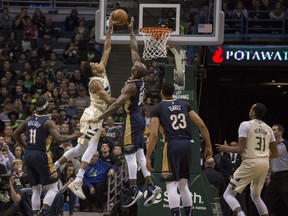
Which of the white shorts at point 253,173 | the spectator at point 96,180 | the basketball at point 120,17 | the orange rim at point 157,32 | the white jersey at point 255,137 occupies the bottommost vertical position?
the spectator at point 96,180

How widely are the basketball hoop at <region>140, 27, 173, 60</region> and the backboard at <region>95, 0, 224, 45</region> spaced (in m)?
0.12

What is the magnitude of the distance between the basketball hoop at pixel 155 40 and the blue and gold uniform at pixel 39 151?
275cm

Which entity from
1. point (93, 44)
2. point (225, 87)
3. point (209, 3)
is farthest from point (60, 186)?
point (225, 87)

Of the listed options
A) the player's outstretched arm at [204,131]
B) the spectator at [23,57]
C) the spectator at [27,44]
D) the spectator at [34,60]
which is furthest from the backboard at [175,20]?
the spectator at [27,44]

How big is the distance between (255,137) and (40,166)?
12.2 ft

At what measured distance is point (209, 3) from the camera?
19.1m

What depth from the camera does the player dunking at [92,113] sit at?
54.4 ft

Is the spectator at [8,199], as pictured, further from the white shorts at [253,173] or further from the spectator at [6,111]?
the spectator at [6,111]

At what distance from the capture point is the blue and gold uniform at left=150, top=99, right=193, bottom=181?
15859mm

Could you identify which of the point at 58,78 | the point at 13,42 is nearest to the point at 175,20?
the point at 58,78

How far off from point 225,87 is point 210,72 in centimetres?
363

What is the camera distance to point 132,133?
16344 mm

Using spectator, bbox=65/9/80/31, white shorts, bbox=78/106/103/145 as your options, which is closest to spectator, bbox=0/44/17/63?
spectator, bbox=65/9/80/31

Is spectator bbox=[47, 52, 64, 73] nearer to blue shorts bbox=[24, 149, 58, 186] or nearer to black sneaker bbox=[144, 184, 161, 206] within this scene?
blue shorts bbox=[24, 149, 58, 186]
